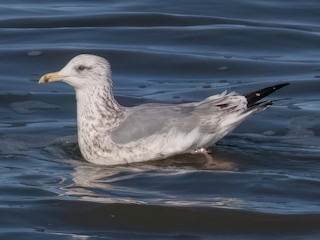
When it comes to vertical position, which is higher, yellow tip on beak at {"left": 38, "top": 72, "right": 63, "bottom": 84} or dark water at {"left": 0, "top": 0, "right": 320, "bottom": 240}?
yellow tip on beak at {"left": 38, "top": 72, "right": 63, "bottom": 84}

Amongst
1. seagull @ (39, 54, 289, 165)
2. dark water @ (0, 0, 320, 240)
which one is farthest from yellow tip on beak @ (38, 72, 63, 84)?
dark water @ (0, 0, 320, 240)

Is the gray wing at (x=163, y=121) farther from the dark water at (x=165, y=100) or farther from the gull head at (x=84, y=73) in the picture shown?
the gull head at (x=84, y=73)

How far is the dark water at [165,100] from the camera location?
8961 millimetres

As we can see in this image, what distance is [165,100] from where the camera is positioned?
1316 cm

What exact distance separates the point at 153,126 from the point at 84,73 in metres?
0.90

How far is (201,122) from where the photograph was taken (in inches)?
420

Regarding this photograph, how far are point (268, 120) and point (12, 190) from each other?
11.6 ft

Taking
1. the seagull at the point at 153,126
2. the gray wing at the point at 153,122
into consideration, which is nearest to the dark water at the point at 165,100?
the seagull at the point at 153,126

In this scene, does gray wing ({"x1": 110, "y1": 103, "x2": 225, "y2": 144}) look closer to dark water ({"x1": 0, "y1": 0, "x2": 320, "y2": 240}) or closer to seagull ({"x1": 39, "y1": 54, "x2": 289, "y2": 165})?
seagull ({"x1": 39, "y1": 54, "x2": 289, "y2": 165})

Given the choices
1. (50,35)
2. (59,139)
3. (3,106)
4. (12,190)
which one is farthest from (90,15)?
(12,190)

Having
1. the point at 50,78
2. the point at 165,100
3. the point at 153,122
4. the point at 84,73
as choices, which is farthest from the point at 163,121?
the point at 165,100

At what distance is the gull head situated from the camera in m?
11.0

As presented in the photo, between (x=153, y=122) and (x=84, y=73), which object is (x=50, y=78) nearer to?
(x=84, y=73)

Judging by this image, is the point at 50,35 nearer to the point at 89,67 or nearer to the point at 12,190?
the point at 89,67
